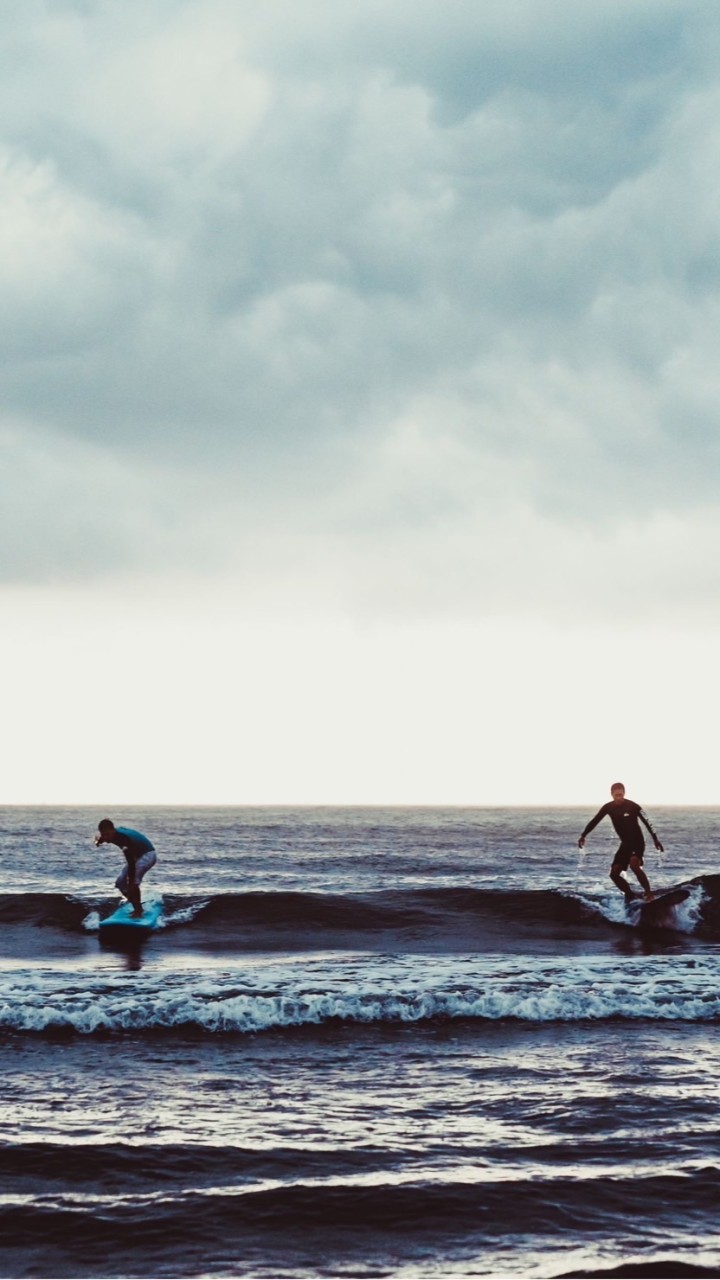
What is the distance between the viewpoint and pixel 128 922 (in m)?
18.1

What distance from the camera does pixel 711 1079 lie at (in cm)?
840

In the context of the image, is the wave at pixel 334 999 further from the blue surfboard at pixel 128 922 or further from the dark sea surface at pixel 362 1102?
the blue surfboard at pixel 128 922

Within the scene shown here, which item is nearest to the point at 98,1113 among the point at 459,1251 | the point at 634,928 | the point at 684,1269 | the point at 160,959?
the point at 459,1251

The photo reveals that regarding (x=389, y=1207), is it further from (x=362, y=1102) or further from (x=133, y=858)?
(x=133, y=858)

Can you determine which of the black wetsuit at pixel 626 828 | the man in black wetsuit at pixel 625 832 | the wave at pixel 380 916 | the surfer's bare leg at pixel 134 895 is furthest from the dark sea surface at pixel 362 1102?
the black wetsuit at pixel 626 828

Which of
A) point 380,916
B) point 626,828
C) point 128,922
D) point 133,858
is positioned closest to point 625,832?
point 626,828

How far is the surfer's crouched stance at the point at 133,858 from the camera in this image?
1717 centimetres

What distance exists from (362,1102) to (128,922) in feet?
37.6

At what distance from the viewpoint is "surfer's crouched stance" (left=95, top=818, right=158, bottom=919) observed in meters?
17.2

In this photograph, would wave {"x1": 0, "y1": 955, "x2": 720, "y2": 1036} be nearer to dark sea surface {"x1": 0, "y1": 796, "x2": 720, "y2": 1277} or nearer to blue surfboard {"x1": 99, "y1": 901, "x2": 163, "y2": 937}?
dark sea surface {"x1": 0, "y1": 796, "x2": 720, "y2": 1277}

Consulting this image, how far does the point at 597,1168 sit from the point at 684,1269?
59.5 inches

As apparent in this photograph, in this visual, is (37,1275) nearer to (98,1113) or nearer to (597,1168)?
(98,1113)

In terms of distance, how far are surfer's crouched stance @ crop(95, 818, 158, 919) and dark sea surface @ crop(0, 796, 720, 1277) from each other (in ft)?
3.07

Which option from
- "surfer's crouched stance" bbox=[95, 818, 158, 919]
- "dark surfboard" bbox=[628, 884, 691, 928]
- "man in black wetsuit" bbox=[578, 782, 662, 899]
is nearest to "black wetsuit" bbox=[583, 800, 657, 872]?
"man in black wetsuit" bbox=[578, 782, 662, 899]
